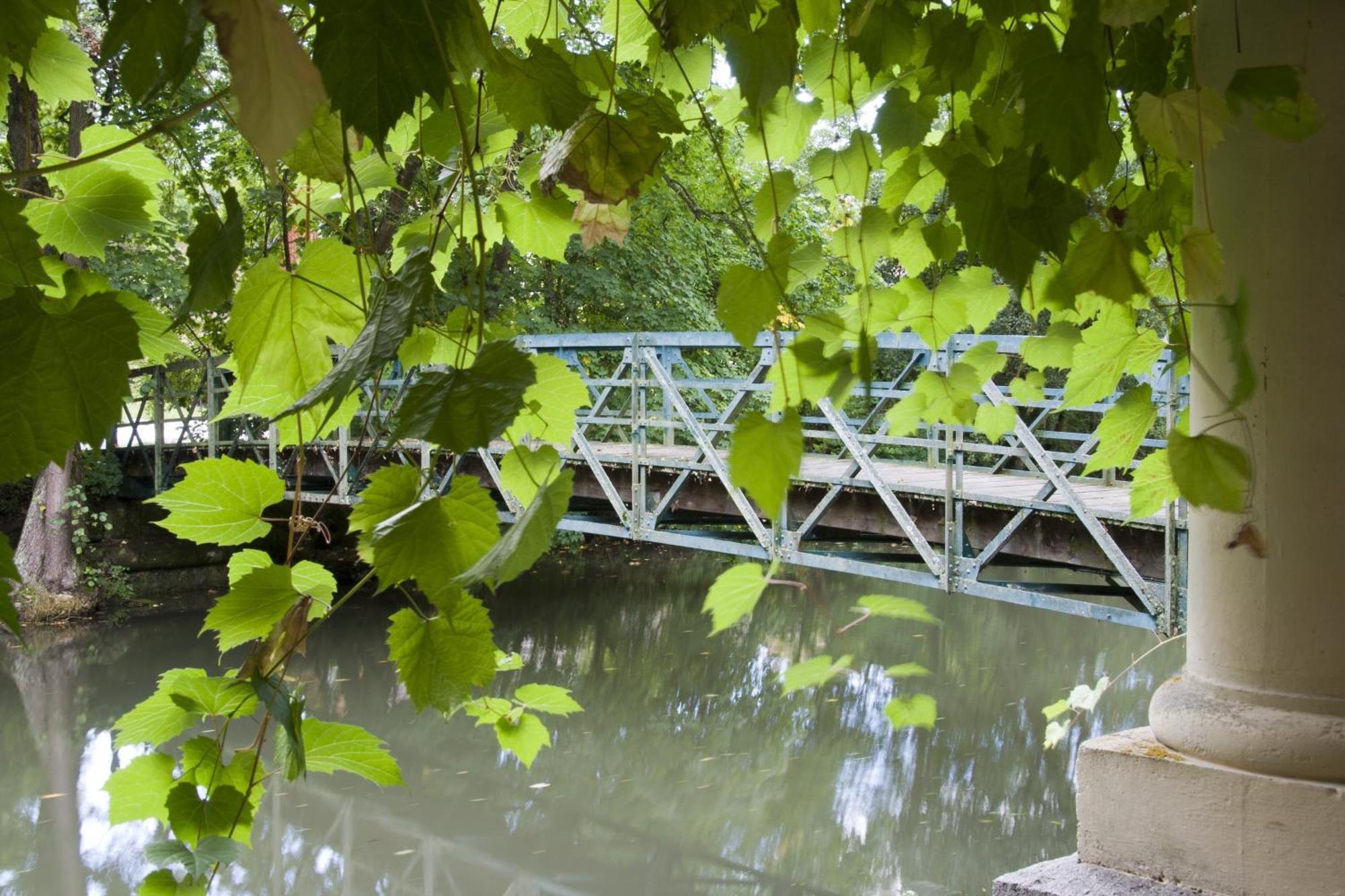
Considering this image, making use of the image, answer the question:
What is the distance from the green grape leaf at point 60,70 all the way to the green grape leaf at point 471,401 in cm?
45

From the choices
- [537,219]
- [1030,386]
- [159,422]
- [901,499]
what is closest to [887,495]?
[901,499]

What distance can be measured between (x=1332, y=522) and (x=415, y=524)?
655 millimetres

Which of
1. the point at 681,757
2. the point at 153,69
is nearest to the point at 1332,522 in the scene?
the point at 153,69

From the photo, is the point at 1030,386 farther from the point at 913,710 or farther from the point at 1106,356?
the point at 913,710

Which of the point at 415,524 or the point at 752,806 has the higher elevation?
the point at 415,524

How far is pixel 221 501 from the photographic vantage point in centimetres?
60

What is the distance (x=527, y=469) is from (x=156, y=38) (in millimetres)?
244

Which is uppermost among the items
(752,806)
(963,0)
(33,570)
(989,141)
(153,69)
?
(963,0)

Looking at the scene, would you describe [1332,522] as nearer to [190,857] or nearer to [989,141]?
[989,141]

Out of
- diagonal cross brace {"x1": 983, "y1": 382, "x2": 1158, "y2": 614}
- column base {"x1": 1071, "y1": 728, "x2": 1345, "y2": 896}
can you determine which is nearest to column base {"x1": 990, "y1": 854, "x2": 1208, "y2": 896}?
column base {"x1": 1071, "y1": 728, "x2": 1345, "y2": 896}

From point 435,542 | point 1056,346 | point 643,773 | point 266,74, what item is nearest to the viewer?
point 266,74

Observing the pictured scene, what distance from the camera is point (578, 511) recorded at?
30.7 feet

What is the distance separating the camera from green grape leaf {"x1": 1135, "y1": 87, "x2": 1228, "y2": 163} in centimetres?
64

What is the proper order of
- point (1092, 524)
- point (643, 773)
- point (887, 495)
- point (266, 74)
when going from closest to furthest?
point (266, 74), point (1092, 524), point (887, 495), point (643, 773)
